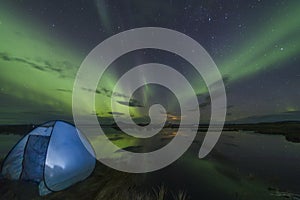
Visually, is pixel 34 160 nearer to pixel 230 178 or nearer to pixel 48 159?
pixel 48 159

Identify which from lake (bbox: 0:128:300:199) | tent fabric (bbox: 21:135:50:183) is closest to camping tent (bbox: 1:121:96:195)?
tent fabric (bbox: 21:135:50:183)

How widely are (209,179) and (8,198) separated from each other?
7.55 meters

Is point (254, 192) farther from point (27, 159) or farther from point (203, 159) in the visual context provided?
point (27, 159)

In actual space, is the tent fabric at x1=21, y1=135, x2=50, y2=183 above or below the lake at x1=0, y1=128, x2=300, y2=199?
above

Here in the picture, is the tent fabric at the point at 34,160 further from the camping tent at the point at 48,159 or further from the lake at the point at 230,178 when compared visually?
the lake at the point at 230,178

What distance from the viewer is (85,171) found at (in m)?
6.90

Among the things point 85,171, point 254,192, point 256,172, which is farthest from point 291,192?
point 85,171

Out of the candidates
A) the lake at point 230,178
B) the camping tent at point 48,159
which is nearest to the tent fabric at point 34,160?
the camping tent at point 48,159

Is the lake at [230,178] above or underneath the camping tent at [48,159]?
underneath

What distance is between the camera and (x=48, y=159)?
218 inches

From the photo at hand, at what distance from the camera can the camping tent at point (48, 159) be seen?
5441 mm

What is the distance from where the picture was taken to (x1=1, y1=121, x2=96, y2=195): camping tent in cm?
544

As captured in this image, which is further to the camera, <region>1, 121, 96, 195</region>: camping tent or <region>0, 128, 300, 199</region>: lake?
<region>0, 128, 300, 199</region>: lake

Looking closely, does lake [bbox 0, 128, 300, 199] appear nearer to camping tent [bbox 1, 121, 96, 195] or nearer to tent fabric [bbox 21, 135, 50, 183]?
camping tent [bbox 1, 121, 96, 195]
